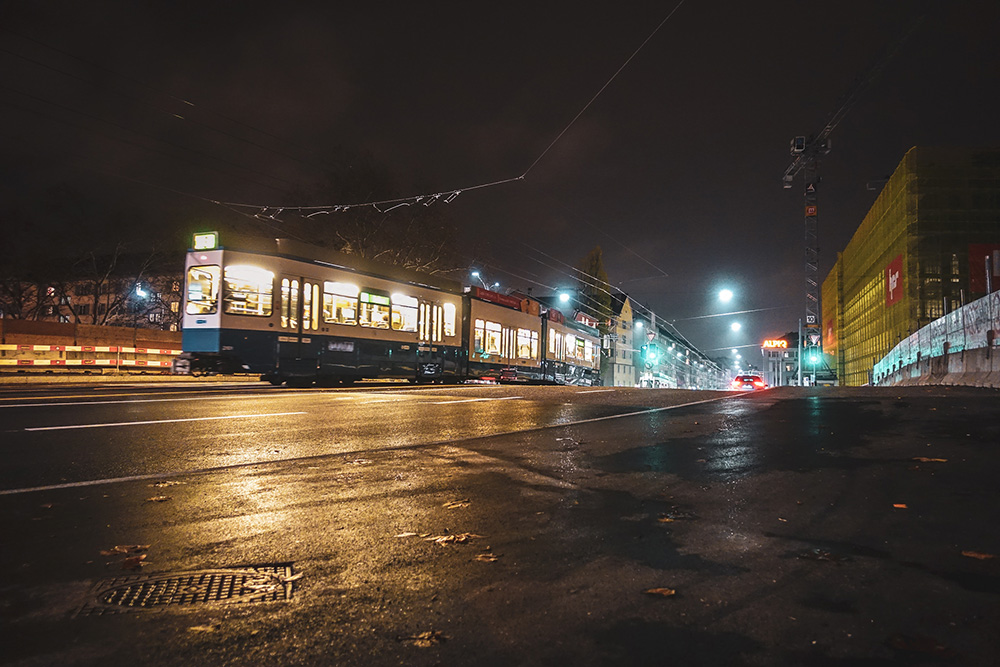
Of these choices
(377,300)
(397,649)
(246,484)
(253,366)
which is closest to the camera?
(397,649)

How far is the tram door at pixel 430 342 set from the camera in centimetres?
2309

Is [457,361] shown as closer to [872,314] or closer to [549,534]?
[549,534]

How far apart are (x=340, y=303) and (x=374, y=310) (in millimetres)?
1518

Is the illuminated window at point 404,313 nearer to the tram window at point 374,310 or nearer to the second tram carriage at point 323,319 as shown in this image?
the second tram carriage at point 323,319

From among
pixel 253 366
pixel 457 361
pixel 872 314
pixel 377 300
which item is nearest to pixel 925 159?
pixel 872 314

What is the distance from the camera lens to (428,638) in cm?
239

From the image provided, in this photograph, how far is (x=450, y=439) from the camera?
752 centimetres

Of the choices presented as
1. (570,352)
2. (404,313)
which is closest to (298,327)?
(404,313)

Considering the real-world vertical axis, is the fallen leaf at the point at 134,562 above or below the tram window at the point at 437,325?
below

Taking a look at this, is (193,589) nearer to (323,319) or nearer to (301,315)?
(301,315)

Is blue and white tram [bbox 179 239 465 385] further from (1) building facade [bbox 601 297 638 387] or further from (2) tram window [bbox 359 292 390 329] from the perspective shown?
(1) building facade [bbox 601 297 638 387]

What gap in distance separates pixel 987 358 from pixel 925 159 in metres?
38.3

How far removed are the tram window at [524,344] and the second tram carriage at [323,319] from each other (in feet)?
10.2

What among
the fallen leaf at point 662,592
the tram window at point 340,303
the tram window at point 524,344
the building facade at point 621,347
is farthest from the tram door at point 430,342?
the building facade at point 621,347
